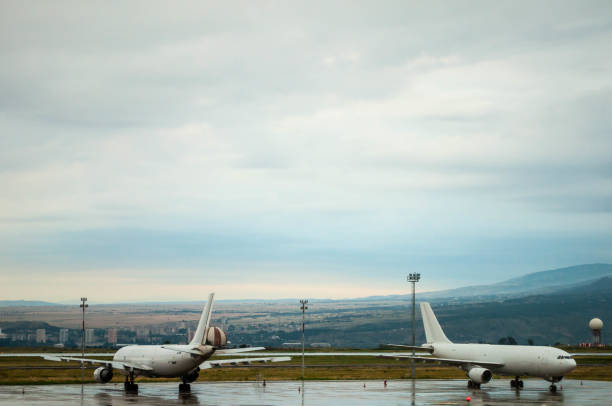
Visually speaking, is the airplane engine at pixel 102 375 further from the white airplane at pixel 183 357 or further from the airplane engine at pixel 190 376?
the airplane engine at pixel 190 376

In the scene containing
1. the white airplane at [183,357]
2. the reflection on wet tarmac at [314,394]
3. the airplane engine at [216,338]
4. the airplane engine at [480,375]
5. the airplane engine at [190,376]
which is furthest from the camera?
the airplane engine at [480,375]

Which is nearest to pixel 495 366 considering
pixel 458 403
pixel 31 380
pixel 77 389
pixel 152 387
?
pixel 458 403

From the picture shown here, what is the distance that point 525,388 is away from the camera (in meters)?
83.4

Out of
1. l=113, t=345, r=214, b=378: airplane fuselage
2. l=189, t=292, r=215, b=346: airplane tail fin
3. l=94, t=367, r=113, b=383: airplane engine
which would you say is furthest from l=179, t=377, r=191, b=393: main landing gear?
l=94, t=367, r=113, b=383: airplane engine

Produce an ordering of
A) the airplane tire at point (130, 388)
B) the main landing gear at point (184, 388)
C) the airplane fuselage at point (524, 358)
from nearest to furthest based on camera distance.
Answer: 1. the main landing gear at point (184, 388)
2. the airplane tire at point (130, 388)
3. the airplane fuselage at point (524, 358)

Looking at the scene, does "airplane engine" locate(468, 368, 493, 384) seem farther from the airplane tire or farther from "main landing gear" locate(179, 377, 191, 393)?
the airplane tire

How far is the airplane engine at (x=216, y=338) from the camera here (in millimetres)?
72000

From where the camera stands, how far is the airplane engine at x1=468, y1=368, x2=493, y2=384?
257 ft

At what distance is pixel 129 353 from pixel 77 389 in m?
6.69

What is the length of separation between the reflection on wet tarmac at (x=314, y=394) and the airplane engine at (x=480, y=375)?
48.2 inches

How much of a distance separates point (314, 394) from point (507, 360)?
25440mm

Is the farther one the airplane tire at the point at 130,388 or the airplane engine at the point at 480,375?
the airplane engine at the point at 480,375

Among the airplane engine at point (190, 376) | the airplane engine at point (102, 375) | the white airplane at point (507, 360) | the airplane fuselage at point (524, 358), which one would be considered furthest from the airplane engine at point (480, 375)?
the airplane engine at point (102, 375)

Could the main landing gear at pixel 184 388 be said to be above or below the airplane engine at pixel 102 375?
below
